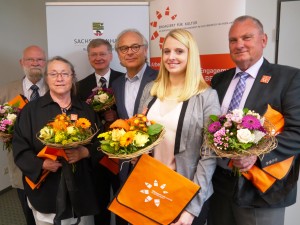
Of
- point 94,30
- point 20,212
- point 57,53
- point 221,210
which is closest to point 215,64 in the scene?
point 221,210

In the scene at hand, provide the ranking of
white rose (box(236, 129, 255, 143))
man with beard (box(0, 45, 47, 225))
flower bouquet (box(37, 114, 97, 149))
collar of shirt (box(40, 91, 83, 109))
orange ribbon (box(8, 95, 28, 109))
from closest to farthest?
1. white rose (box(236, 129, 255, 143))
2. flower bouquet (box(37, 114, 97, 149))
3. collar of shirt (box(40, 91, 83, 109))
4. orange ribbon (box(8, 95, 28, 109))
5. man with beard (box(0, 45, 47, 225))

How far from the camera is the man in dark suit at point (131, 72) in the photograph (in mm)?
2489

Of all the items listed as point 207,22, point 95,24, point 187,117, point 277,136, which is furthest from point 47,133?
point 95,24

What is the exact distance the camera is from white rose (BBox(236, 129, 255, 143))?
4.70 ft

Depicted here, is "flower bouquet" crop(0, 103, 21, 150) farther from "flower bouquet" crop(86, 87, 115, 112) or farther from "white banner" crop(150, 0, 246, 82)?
"white banner" crop(150, 0, 246, 82)

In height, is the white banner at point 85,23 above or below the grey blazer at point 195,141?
above

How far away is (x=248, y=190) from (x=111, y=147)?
3.08ft

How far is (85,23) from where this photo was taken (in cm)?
361

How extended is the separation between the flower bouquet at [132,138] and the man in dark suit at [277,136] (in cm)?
51

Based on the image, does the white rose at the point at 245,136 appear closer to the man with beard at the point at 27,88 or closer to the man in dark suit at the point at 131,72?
the man in dark suit at the point at 131,72

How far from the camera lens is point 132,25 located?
11.9ft

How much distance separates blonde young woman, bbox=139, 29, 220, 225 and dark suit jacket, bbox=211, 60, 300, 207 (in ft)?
0.90

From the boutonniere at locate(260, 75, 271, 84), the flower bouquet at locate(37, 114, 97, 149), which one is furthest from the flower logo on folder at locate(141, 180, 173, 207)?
the boutonniere at locate(260, 75, 271, 84)

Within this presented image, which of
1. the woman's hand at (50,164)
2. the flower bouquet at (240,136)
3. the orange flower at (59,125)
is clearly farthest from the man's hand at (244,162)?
the woman's hand at (50,164)
